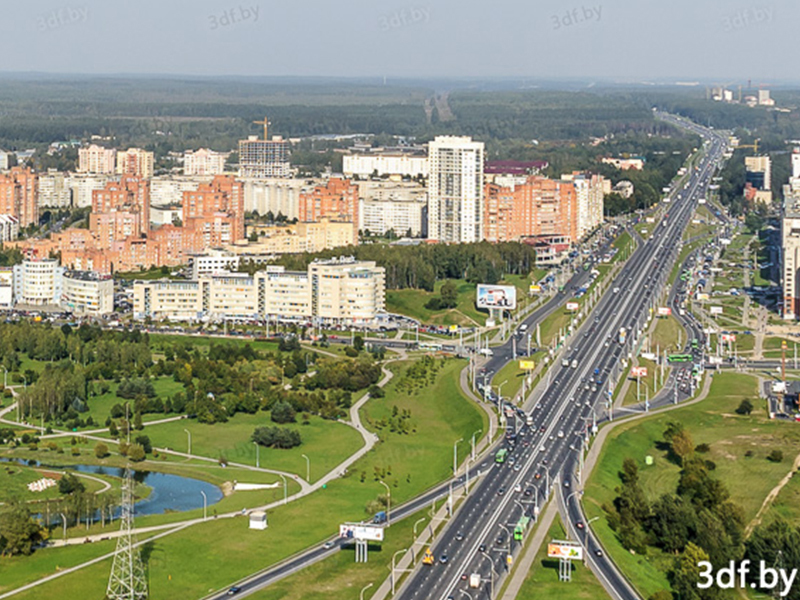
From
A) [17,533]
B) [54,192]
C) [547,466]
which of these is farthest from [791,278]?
[54,192]

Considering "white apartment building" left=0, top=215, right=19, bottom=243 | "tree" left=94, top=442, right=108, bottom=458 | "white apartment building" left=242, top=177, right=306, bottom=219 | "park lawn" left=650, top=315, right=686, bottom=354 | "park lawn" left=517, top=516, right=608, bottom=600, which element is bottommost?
"park lawn" left=517, top=516, right=608, bottom=600

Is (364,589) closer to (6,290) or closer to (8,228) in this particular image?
(6,290)

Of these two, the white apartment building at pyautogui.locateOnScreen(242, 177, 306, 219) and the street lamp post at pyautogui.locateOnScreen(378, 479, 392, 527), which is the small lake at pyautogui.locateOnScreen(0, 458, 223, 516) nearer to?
→ the street lamp post at pyautogui.locateOnScreen(378, 479, 392, 527)

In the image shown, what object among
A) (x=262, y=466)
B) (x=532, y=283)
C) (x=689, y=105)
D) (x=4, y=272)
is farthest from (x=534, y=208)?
(x=689, y=105)

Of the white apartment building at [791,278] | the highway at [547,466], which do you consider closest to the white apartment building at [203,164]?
the highway at [547,466]

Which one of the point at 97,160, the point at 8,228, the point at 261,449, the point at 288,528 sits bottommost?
the point at 261,449

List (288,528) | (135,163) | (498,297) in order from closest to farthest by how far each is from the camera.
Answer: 1. (288,528)
2. (498,297)
3. (135,163)

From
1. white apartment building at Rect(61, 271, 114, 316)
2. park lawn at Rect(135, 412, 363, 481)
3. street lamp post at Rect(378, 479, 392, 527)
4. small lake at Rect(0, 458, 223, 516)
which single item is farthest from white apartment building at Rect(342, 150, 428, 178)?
street lamp post at Rect(378, 479, 392, 527)
